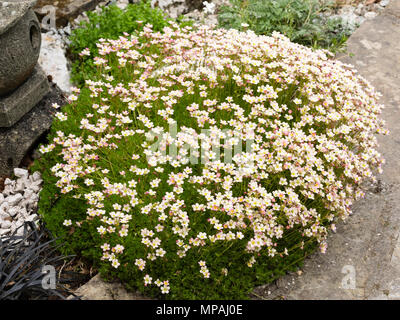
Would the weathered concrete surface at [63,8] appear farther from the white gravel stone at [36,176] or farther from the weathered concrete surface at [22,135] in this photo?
the white gravel stone at [36,176]

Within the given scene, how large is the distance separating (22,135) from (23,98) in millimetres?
438

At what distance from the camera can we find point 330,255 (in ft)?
13.3

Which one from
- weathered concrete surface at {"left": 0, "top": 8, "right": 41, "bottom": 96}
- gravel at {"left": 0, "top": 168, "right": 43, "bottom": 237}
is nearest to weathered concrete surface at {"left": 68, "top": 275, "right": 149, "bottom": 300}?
gravel at {"left": 0, "top": 168, "right": 43, "bottom": 237}

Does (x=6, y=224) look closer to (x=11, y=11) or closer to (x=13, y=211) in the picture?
(x=13, y=211)

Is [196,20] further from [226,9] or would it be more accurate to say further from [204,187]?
[204,187]

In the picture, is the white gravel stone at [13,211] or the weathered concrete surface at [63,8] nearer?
the white gravel stone at [13,211]

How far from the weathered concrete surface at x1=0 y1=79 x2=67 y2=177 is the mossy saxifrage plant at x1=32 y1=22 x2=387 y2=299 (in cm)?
23

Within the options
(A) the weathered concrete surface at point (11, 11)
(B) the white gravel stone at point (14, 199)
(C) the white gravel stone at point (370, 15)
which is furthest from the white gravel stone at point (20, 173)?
(C) the white gravel stone at point (370, 15)

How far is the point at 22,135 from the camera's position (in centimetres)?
475

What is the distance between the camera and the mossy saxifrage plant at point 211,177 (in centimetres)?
362

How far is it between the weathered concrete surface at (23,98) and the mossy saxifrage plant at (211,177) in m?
0.41

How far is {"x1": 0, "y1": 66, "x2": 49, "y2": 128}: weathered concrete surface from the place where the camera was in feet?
14.8

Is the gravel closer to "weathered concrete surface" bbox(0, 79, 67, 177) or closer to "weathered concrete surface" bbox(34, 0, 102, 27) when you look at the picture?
"weathered concrete surface" bbox(0, 79, 67, 177)
